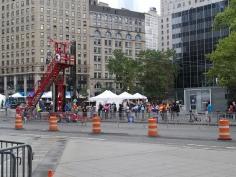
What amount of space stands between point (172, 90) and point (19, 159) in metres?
112

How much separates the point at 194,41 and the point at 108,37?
5529 cm

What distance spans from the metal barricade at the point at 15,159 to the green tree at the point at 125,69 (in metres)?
94.4

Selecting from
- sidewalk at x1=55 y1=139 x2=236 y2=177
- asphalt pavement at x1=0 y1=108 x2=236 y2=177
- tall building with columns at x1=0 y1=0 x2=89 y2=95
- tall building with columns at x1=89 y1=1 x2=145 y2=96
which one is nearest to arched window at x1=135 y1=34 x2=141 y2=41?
tall building with columns at x1=89 y1=1 x2=145 y2=96

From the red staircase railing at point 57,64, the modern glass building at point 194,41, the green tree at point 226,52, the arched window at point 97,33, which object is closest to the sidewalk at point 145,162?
the green tree at point 226,52

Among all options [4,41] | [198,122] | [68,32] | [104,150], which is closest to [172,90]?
[68,32]

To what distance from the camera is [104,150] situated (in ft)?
56.9

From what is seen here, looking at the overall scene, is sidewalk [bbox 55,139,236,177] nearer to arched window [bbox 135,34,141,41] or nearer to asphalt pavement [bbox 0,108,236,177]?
asphalt pavement [bbox 0,108,236,177]

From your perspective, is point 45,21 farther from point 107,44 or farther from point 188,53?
point 188,53

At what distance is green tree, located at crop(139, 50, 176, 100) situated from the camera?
106375mm

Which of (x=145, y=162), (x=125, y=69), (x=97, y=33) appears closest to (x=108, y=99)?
(x=145, y=162)

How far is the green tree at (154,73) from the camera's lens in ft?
349

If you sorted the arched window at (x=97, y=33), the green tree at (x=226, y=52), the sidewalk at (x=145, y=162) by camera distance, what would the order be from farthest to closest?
the arched window at (x=97, y=33) < the green tree at (x=226, y=52) < the sidewalk at (x=145, y=162)

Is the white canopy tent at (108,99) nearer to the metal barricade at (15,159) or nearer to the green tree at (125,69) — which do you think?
the metal barricade at (15,159)

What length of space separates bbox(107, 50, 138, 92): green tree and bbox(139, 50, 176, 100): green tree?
228 centimetres
